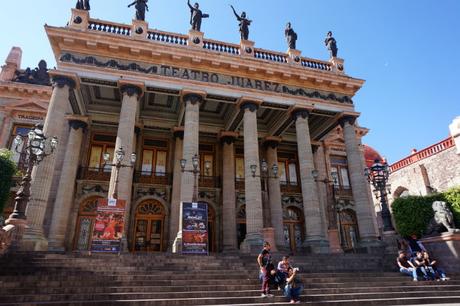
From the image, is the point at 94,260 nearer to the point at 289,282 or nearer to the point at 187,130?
the point at 289,282

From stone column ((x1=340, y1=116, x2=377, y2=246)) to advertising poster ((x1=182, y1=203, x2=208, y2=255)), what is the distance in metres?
8.21

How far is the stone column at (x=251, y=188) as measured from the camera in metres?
13.2

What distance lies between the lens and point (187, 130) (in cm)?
1464

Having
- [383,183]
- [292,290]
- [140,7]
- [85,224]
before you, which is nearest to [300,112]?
[383,183]

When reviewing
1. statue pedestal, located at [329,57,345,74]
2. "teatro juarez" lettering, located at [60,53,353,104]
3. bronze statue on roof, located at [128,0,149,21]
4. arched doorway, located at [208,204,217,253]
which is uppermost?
bronze statue on roof, located at [128,0,149,21]

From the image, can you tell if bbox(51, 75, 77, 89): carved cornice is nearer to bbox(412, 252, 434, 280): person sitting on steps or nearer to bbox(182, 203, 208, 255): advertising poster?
bbox(182, 203, 208, 255): advertising poster

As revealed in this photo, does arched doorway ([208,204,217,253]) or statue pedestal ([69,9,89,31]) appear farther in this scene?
arched doorway ([208,204,217,253])

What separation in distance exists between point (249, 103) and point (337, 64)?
21.3 feet

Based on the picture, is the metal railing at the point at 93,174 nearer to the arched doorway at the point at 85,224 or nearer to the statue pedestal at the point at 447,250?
the arched doorway at the point at 85,224

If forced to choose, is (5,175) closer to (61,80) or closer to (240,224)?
(61,80)

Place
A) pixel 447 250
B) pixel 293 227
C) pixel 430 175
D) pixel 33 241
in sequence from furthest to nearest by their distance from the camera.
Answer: pixel 430 175
pixel 293 227
pixel 447 250
pixel 33 241

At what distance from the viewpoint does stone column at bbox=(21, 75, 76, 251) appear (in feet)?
37.4

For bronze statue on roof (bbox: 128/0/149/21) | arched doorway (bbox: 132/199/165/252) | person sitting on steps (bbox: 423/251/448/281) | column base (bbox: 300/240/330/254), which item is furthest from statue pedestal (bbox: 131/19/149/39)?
person sitting on steps (bbox: 423/251/448/281)

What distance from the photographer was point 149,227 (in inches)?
666
